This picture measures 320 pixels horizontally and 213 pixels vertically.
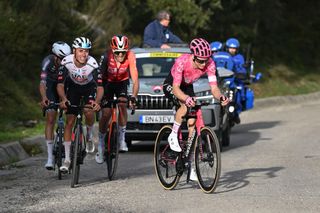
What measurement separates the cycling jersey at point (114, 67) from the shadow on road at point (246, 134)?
427cm

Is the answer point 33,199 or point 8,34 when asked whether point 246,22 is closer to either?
point 8,34

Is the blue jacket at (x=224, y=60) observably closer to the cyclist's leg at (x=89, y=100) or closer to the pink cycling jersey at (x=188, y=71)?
the cyclist's leg at (x=89, y=100)

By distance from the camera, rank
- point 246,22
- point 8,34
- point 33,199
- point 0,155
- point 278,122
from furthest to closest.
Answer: point 246,22 → point 278,122 → point 8,34 → point 0,155 → point 33,199

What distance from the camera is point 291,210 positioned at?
873cm

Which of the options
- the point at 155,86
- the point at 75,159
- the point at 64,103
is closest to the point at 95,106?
the point at 64,103

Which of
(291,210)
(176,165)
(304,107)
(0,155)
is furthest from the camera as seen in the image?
(304,107)

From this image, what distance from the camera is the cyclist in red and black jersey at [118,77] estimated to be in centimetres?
1127

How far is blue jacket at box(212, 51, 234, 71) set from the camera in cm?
1767

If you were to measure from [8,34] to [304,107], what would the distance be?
10434 millimetres

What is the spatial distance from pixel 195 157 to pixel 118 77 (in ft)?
6.92

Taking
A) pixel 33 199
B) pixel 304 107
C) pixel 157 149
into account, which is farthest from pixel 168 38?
pixel 304 107

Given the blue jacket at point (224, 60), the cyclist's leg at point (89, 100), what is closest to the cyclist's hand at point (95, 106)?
the cyclist's leg at point (89, 100)

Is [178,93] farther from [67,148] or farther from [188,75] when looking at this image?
[67,148]

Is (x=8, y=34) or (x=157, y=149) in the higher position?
(x=8, y=34)
